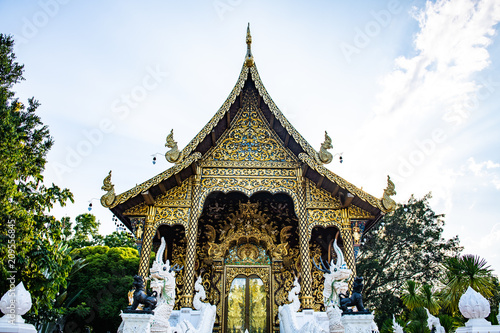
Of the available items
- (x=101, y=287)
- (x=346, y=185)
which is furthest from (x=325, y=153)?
(x=101, y=287)

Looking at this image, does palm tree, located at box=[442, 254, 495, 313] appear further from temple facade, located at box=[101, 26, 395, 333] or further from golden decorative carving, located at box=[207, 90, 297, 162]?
golden decorative carving, located at box=[207, 90, 297, 162]

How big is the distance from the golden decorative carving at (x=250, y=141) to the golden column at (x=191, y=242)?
96 cm

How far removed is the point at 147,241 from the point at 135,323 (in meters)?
3.54

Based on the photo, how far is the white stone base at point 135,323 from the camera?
465 centimetres

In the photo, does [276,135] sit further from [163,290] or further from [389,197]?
[163,290]

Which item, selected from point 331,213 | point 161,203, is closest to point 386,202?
point 331,213

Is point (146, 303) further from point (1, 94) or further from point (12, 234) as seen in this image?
point (1, 94)

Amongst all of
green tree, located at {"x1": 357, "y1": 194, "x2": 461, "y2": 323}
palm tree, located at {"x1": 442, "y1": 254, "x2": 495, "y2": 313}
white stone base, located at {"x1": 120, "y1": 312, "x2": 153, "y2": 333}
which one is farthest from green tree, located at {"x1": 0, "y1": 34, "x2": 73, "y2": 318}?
green tree, located at {"x1": 357, "y1": 194, "x2": 461, "y2": 323}

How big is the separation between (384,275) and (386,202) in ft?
46.6

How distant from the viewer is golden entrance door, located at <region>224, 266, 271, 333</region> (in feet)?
30.6

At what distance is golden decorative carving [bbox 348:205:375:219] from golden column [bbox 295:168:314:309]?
3.62 ft

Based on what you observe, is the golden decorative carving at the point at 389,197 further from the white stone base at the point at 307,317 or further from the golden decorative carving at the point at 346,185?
the white stone base at the point at 307,317

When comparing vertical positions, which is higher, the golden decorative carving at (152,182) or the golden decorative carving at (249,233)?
the golden decorative carving at (152,182)

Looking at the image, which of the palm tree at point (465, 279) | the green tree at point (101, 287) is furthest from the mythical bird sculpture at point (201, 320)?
the green tree at point (101, 287)
